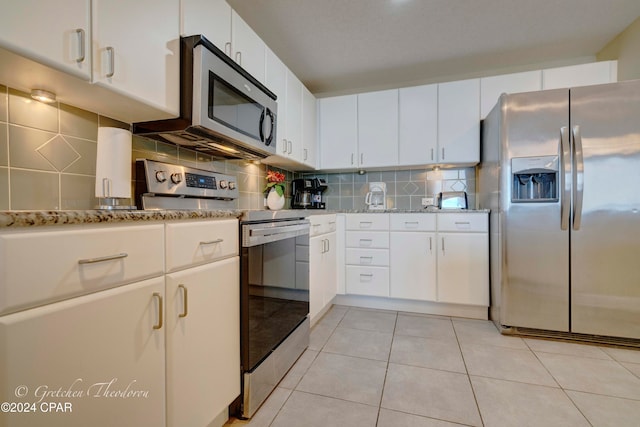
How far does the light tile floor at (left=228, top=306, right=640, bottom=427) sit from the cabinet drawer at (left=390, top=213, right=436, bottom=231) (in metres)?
0.84

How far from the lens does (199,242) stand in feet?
→ 3.36

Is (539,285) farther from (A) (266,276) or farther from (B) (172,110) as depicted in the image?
(B) (172,110)

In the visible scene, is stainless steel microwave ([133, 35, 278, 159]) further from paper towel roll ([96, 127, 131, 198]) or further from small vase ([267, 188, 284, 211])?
small vase ([267, 188, 284, 211])

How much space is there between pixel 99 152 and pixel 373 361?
69.5 inches

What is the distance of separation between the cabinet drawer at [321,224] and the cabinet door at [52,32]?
4.66 feet

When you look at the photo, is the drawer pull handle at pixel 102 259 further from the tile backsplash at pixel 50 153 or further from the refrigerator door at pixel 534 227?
the refrigerator door at pixel 534 227

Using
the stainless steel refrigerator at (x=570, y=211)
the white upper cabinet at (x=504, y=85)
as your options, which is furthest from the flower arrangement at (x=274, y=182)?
the white upper cabinet at (x=504, y=85)

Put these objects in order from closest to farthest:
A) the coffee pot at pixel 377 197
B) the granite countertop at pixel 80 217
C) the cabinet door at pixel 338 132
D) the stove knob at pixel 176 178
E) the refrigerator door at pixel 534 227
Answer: the granite countertop at pixel 80 217 → the stove knob at pixel 176 178 → the refrigerator door at pixel 534 227 → the cabinet door at pixel 338 132 → the coffee pot at pixel 377 197

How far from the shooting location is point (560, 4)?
1.91 metres

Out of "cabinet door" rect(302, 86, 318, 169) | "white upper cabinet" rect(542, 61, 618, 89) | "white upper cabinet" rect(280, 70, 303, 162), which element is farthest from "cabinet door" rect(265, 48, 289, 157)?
"white upper cabinet" rect(542, 61, 618, 89)

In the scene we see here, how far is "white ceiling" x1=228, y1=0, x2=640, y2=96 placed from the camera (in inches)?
76.4

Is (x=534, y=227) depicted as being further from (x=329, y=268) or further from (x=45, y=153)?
(x=45, y=153)

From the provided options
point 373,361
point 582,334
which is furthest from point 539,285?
point 373,361

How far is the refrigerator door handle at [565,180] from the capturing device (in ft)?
6.27
